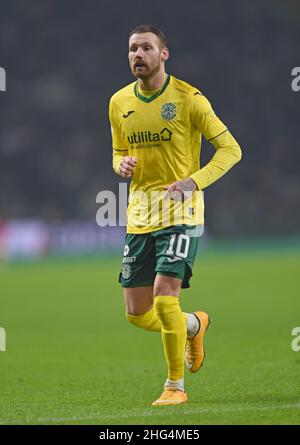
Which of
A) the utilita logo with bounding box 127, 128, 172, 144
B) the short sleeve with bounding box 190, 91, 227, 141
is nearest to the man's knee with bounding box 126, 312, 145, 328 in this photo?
the utilita logo with bounding box 127, 128, 172, 144

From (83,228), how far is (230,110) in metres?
8.89

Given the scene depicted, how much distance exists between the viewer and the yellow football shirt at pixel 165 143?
22.6ft

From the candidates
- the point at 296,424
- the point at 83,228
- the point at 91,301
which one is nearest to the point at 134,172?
the point at 296,424

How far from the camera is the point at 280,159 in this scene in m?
36.7

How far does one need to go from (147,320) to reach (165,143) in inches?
51.4

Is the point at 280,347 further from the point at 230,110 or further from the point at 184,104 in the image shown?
the point at 230,110

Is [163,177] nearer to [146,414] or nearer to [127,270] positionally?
[127,270]

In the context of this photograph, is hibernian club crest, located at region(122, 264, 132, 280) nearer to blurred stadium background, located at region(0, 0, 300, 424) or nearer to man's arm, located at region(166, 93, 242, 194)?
man's arm, located at region(166, 93, 242, 194)

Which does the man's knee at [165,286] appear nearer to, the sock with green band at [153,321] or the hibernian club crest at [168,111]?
the sock with green band at [153,321]

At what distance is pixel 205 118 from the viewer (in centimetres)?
686

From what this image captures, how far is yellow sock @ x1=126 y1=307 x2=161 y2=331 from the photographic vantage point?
285 inches

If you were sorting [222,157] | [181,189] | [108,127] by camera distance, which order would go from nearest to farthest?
1. [181,189]
2. [222,157]
3. [108,127]

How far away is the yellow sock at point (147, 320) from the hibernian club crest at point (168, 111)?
4.58 feet

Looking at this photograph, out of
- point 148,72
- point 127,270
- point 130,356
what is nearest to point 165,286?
point 127,270
